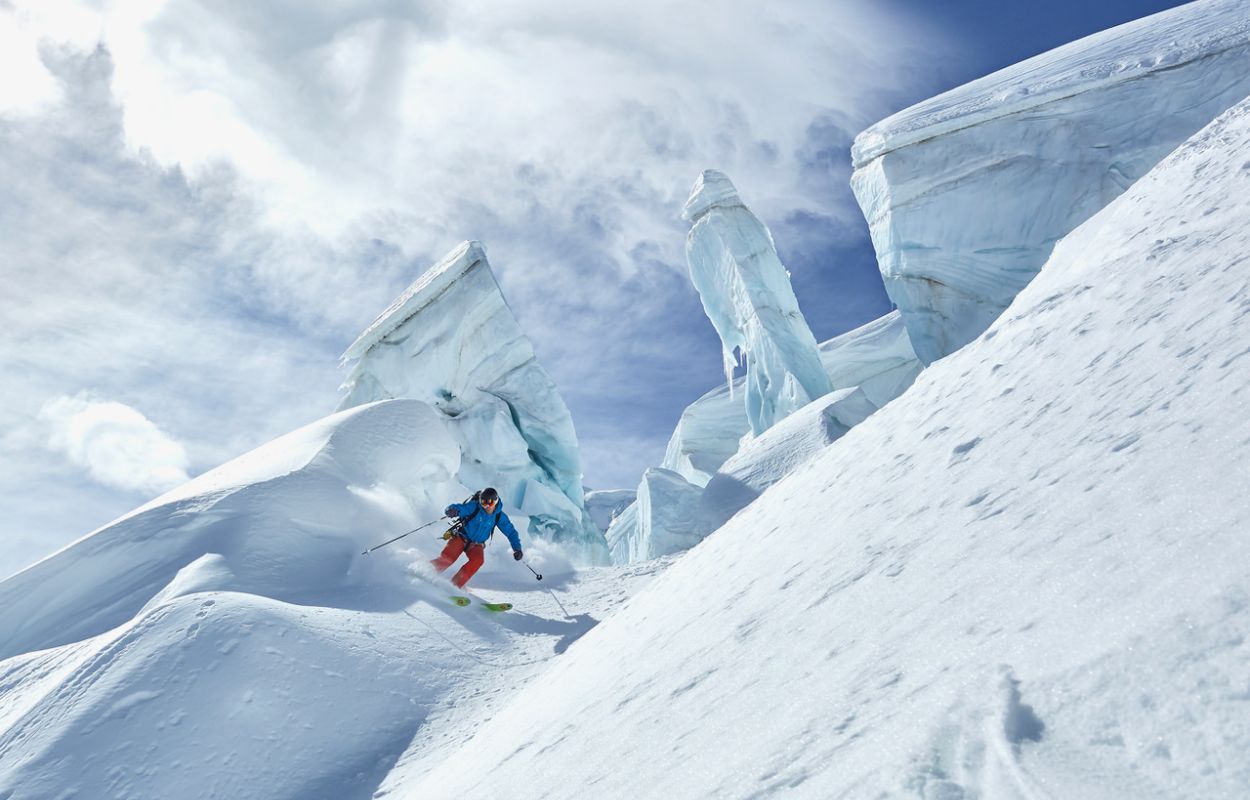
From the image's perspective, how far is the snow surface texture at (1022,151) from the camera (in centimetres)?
1253

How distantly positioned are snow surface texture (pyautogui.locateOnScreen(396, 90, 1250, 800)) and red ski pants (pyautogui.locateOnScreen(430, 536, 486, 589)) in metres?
3.07

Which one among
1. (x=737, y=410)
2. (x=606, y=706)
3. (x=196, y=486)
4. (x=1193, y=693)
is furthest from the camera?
(x=737, y=410)

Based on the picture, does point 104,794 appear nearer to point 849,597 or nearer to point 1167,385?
point 849,597

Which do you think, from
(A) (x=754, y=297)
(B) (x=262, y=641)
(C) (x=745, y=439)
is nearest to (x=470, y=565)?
(B) (x=262, y=641)

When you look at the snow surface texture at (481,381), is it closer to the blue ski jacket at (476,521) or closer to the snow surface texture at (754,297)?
the snow surface texture at (754,297)

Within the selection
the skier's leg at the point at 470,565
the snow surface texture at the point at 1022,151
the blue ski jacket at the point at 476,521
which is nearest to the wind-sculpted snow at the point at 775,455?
the snow surface texture at the point at 1022,151

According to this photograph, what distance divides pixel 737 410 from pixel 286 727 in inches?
955

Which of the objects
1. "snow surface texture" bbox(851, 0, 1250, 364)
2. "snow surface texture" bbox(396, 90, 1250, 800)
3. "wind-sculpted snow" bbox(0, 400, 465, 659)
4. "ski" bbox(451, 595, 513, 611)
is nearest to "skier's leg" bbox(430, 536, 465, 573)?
"ski" bbox(451, 595, 513, 611)

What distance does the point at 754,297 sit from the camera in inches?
782

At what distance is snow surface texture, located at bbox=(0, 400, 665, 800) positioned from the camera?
4141 millimetres

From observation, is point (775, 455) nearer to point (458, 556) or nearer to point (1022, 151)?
point (458, 556)

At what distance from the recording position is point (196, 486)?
830 cm

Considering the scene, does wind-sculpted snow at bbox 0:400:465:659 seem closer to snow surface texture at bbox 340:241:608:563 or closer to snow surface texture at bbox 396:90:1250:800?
snow surface texture at bbox 396:90:1250:800

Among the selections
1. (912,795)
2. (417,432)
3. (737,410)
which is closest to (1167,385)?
(912,795)
